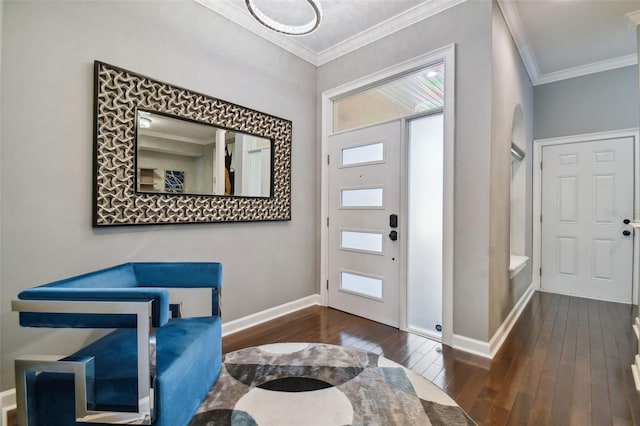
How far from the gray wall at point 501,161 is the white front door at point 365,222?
2.63 ft

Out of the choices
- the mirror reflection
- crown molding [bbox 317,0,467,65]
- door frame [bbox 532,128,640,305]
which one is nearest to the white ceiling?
crown molding [bbox 317,0,467,65]

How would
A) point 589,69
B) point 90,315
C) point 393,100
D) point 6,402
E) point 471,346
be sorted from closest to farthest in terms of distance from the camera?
point 90,315, point 6,402, point 471,346, point 393,100, point 589,69

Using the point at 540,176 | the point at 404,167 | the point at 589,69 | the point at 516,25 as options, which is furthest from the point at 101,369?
the point at 589,69

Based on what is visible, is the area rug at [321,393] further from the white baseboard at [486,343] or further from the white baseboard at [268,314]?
the white baseboard at [486,343]

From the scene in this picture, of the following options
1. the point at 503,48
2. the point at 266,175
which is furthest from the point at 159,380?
the point at 503,48

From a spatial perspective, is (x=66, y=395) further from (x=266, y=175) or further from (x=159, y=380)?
(x=266, y=175)

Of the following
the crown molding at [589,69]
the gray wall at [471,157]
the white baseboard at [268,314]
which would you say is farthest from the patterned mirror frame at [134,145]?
the crown molding at [589,69]

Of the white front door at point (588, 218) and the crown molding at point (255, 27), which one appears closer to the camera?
the crown molding at point (255, 27)

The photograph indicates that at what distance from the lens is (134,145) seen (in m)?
2.01

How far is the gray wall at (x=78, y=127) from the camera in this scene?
161cm

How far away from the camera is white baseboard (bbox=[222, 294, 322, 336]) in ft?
8.59

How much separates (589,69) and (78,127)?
5529mm

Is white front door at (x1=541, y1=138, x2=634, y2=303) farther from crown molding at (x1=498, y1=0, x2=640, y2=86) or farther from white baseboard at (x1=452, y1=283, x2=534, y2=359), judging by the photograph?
white baseboard at (x1=452, y1=283, x2=534, y2=359)

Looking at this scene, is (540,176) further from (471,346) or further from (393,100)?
(471,346)
